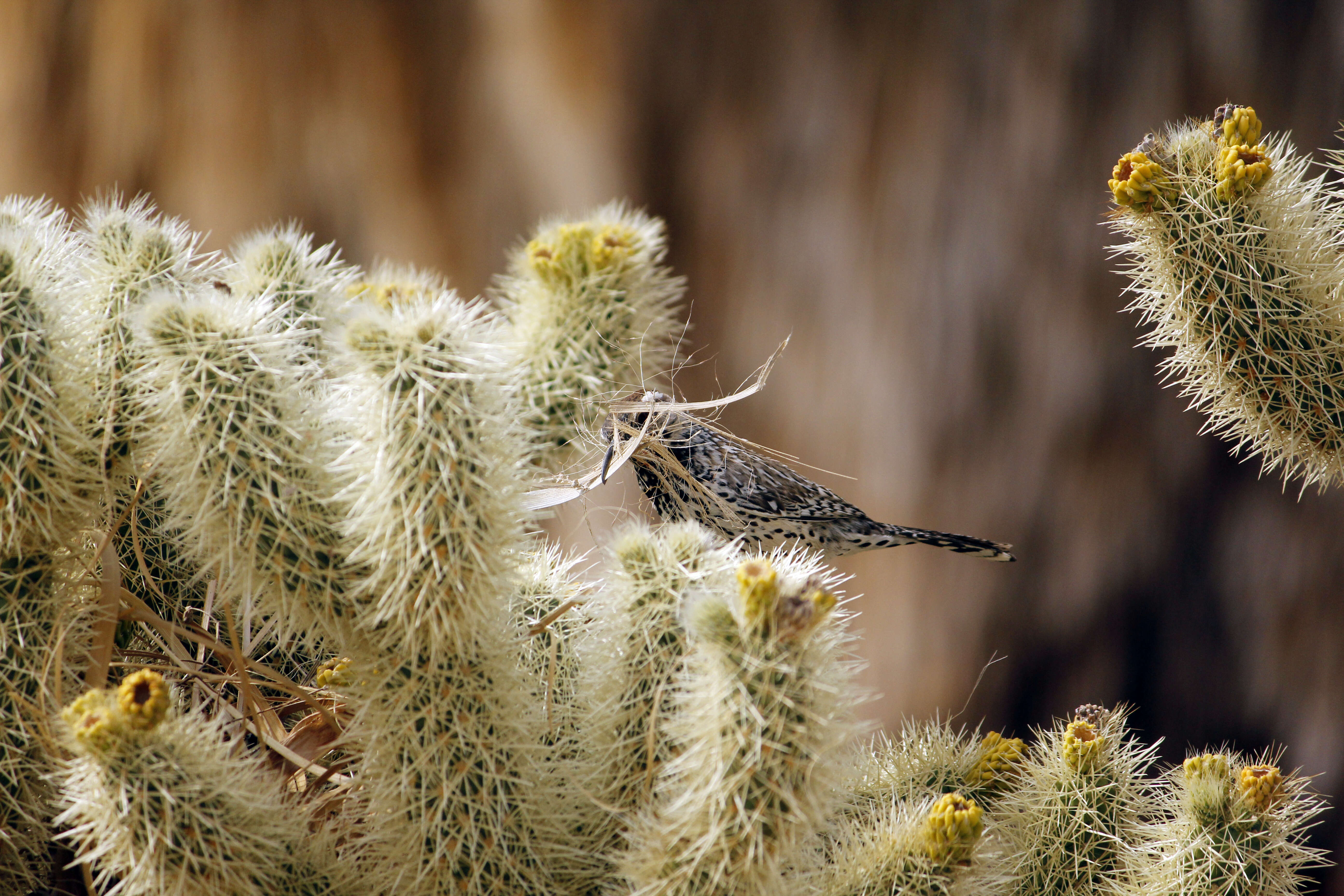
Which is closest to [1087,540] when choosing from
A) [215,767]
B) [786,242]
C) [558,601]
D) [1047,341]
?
[1047,341]

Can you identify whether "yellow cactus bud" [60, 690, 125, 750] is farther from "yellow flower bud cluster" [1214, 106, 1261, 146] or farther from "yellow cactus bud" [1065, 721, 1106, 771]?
"yellow flower bud cluster" [1214, 106, 1261, 146]

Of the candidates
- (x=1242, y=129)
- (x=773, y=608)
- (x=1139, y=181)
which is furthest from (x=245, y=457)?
(x=1242, y=129)

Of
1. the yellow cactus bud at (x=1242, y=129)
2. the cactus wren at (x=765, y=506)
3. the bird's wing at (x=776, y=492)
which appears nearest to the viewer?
the yellow cactus bud at (x=1242, y=129)

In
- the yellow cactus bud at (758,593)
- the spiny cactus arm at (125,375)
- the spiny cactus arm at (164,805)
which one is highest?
the spiny cactus arm at (125,375)

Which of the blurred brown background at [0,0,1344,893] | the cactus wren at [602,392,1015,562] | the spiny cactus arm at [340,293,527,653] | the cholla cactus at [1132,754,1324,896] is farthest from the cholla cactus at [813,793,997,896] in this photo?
the blurred brown background at [0,0,1344,893]

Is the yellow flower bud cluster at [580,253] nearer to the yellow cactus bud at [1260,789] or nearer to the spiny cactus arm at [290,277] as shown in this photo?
the spiny cactus arm at [290,277]

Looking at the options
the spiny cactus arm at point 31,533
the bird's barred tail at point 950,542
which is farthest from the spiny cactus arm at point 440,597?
the bird's barred tail at point 950,542
